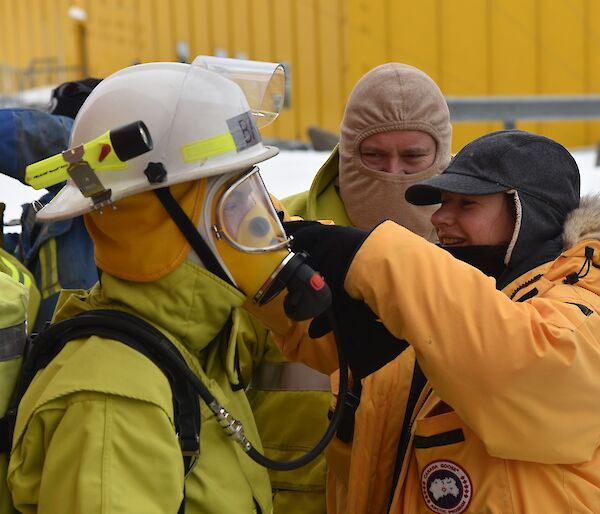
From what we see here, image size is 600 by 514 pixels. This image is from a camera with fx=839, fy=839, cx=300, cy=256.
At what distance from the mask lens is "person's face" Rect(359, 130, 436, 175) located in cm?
108

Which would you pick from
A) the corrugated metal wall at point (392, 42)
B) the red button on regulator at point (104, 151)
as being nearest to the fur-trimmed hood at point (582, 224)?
the red button on regulator at point (104, 151)

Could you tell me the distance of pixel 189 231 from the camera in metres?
1.49

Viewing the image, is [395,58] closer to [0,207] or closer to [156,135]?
[0,207]

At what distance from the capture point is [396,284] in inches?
59.6

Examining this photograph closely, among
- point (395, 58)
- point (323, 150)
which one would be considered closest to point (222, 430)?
point (323, 150)

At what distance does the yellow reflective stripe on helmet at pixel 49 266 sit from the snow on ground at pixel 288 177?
2.73 m

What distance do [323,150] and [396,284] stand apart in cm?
717

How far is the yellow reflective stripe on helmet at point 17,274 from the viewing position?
2197 millimetres

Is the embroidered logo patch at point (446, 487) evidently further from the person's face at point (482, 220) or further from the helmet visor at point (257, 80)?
the helmet visor at point (257, 80)

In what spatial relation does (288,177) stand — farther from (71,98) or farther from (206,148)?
(206,148)

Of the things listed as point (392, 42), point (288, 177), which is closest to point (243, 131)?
point (288, 177)

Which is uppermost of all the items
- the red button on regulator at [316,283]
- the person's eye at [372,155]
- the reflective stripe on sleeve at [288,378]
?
the red button on regulator at [316,283]

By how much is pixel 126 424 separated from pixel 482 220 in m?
0.97

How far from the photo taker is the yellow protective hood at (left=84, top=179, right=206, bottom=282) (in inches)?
58.5
